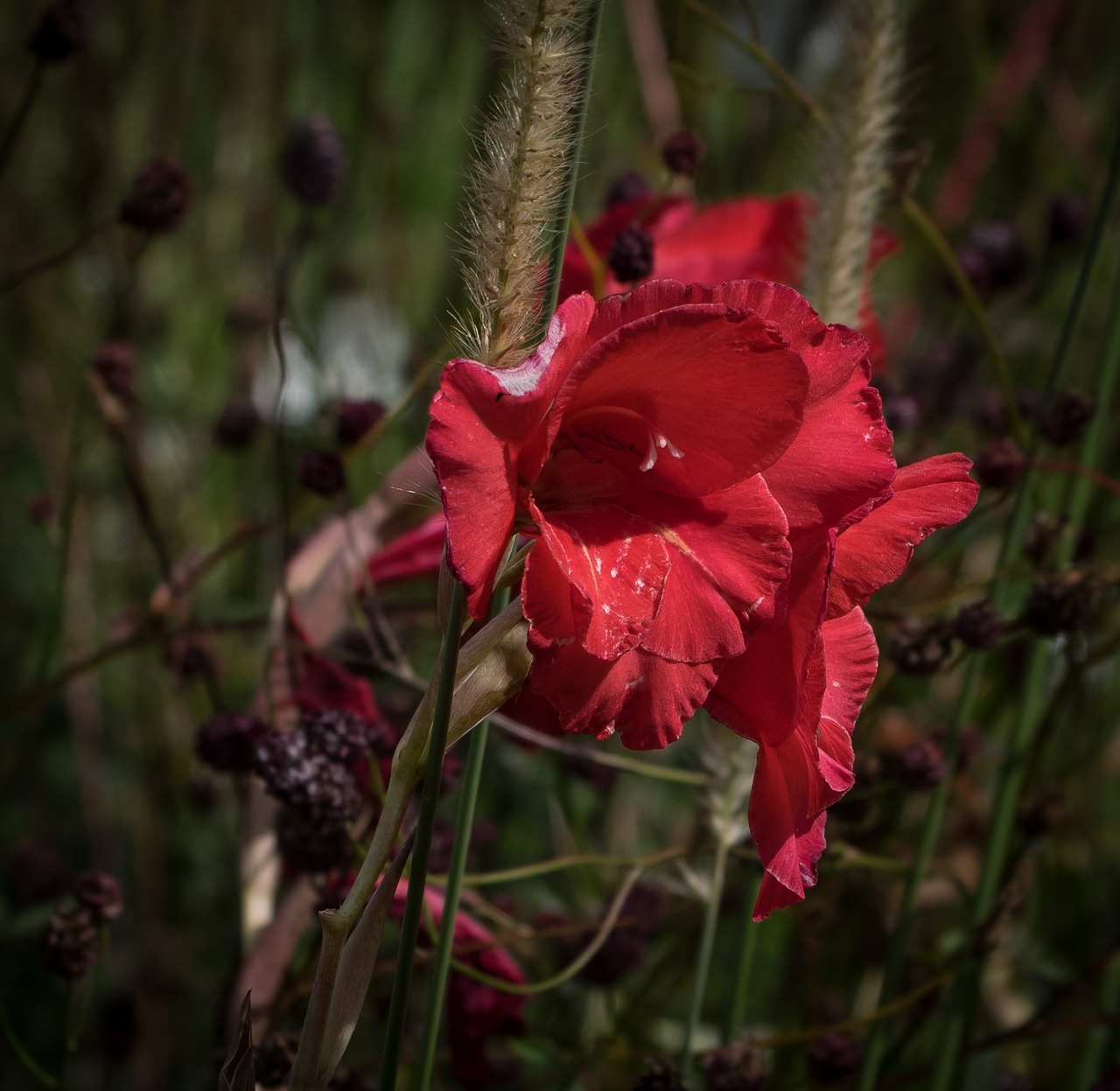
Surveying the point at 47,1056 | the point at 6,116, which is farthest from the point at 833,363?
the point at 6,116

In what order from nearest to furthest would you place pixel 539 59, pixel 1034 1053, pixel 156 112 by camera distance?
pixel 539 59, pixel 1034 1053, pixel 156 112

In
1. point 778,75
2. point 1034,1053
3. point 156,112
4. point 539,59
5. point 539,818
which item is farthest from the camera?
point 156,112

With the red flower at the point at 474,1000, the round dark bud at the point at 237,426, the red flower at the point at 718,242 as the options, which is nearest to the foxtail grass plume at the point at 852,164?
the red flower at the point at 718,242

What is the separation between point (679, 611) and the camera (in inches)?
11.5

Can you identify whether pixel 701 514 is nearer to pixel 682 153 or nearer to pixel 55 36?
pixel 682 153

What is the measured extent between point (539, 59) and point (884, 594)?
0.40 meters

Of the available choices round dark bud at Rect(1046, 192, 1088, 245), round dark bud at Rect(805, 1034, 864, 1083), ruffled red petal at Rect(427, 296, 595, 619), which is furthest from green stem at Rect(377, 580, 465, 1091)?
round dark bud at Rect(1046, 192, 1088, 245)

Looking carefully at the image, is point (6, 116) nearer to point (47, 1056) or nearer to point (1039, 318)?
point (47, 1056)

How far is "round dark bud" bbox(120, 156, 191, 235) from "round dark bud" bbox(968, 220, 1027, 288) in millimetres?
436

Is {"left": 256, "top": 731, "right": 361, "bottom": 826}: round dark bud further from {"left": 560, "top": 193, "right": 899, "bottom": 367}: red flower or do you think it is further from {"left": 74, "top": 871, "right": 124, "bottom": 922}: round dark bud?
{"left": 560, "top": 193, "right": 899, "bottom": 367}: red flower

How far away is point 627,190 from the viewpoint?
0.65 meters

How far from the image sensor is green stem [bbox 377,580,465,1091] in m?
0.27

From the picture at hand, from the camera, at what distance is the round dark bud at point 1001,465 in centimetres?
52

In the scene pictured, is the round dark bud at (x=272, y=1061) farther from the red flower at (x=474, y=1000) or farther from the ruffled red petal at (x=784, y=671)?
the ruffled red petal at (x=784, y=671)
